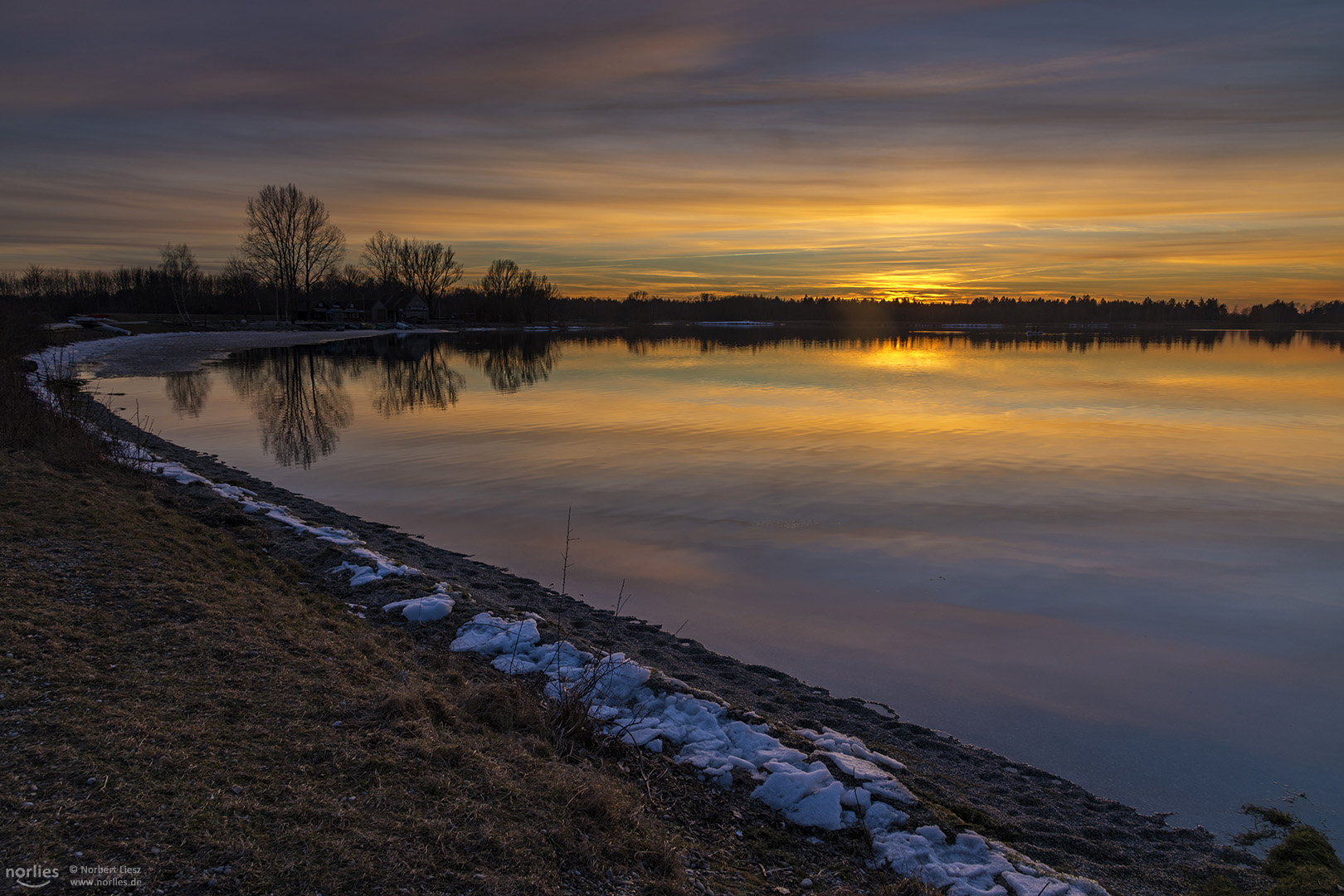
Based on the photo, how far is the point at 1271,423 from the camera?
2250 cm

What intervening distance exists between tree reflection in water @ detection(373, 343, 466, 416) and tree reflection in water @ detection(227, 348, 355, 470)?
1507 mm

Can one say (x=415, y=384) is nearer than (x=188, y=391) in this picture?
No

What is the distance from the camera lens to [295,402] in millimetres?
27500

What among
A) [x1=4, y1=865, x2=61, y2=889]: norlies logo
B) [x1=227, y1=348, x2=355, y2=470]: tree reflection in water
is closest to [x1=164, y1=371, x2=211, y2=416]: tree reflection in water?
[x1=227, y1=348, x2=355, y2=470]: tree reflection in water

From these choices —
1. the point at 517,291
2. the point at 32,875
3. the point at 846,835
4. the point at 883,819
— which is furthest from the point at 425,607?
the point at 517,291

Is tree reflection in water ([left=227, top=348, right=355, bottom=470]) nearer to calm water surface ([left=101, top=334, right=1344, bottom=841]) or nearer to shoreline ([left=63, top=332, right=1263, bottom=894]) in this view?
calm water surface ([left=101, top=334, right=1344, bottom=841])

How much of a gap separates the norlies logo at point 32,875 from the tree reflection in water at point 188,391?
24705mm

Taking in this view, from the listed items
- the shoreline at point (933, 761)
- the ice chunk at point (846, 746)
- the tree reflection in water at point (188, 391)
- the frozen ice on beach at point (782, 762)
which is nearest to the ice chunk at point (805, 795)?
the frozen ice on beach at point (782, 762)

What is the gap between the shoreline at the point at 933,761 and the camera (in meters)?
4.78

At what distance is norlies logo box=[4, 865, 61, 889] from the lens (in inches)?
119

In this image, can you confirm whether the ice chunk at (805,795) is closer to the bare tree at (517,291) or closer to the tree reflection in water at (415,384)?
the tree reflection in water at (415,384)

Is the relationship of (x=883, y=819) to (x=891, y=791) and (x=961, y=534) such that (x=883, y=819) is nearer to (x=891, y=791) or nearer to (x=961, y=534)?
(x=891, y=791)

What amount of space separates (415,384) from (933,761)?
106 feet

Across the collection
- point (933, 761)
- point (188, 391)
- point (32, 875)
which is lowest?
point (933, 761)
